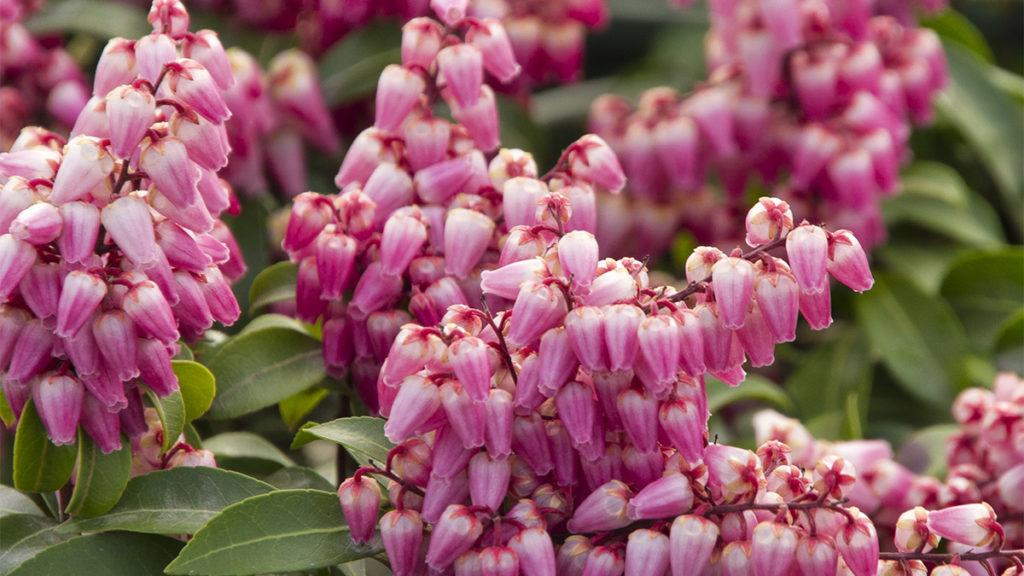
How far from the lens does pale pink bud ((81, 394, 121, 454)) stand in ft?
2.69

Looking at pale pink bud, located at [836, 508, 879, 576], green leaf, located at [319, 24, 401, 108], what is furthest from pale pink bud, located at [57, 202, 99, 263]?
green leaf, located at [319, 24, 401, 108]

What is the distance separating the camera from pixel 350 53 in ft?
5.16

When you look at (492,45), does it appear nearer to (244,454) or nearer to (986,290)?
(244,454)

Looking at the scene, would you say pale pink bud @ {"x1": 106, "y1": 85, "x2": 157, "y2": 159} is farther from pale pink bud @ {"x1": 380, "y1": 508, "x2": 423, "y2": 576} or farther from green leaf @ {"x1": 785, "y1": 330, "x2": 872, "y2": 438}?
green leaf @ {"x1": 785, "y1": 330, "x2": 872, "y2": 438}

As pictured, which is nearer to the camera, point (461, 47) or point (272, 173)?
point (461, 47)

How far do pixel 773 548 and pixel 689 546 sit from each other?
0.04m

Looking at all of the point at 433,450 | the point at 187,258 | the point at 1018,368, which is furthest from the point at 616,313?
the point at 1018,368

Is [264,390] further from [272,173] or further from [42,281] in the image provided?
[272,173]

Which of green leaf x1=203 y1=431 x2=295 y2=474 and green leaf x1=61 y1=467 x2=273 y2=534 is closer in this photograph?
green leaf x1=61 y1=467 x2=273 y2=534

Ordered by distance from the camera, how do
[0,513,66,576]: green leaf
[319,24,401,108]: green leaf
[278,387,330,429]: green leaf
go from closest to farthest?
[0,513,66,576]: green leaf → [278,387,330,429]: green leaf → [319,24,401,108]: green leaf

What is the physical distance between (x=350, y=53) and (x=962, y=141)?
0.80 metres

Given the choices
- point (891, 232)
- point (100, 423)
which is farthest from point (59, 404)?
point (891, 232)

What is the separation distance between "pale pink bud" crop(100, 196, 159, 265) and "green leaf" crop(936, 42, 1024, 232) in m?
1.18

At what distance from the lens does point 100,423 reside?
0.82 metres
